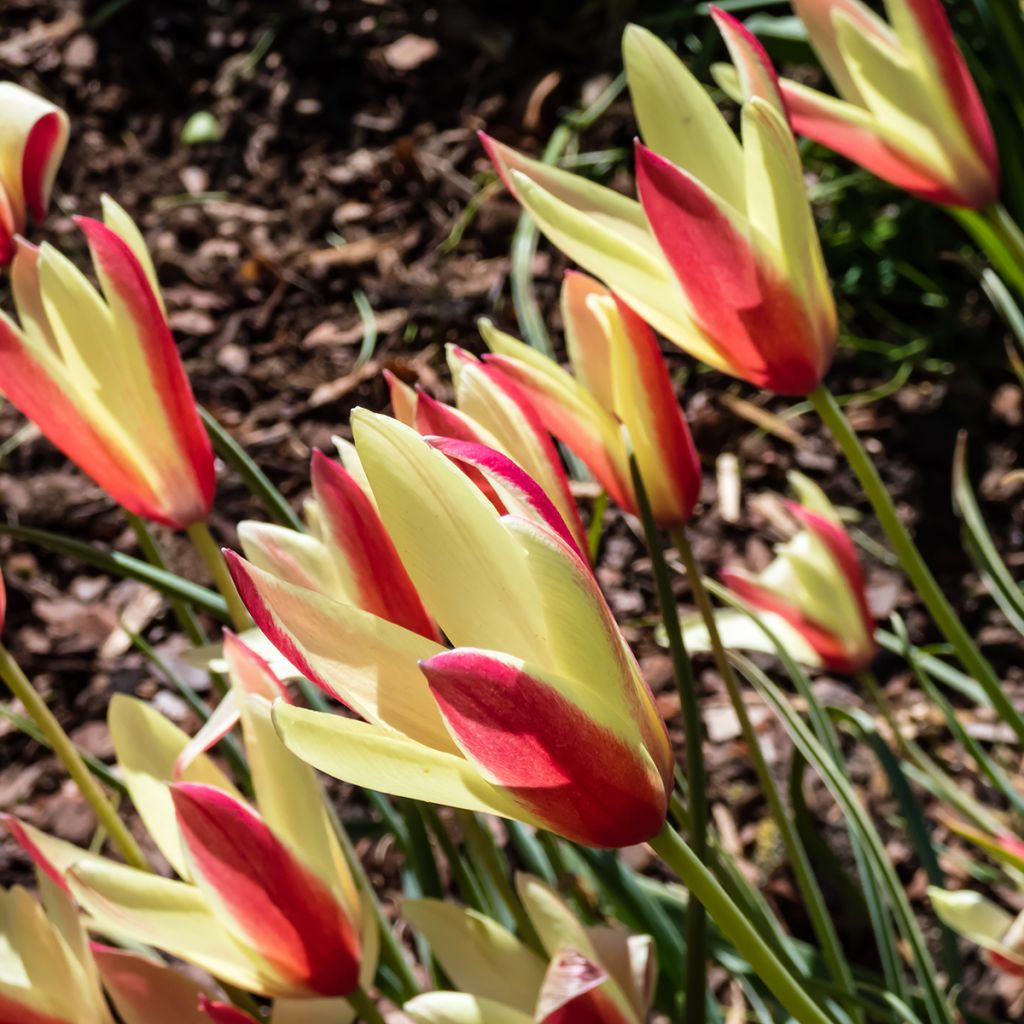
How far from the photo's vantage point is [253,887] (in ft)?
1.78

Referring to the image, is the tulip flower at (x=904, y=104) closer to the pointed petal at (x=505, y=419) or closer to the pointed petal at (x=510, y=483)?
the pointed petal at (x=505, y=419)

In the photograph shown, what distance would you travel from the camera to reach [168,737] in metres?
0.67

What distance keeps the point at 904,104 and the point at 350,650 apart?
54 centimetres

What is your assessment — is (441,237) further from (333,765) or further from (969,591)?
(333,765)

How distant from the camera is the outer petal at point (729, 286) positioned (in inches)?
22.6

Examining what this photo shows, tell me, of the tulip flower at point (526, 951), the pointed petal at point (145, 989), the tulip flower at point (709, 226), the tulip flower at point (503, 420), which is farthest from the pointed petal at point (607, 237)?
the pointed petal at point (145, 989)

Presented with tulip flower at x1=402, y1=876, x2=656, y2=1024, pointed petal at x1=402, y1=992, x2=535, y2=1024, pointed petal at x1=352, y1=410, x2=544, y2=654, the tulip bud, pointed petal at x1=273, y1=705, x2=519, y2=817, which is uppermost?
pointed petal at x1=352, y1=410, x2=544, y2=654

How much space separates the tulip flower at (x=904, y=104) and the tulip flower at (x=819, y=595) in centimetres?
26

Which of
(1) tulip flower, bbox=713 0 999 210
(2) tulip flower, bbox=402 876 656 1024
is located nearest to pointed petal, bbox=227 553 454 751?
(2) tulip flower, bbox=402 876 656 1024

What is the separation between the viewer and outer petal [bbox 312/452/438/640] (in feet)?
1.73

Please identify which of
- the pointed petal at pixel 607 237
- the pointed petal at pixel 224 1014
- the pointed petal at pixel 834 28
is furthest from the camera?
the pointed petal at pixel 834 28

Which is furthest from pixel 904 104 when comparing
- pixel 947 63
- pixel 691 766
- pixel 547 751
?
pixel 547 751

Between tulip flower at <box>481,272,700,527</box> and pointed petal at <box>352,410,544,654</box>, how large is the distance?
232mm

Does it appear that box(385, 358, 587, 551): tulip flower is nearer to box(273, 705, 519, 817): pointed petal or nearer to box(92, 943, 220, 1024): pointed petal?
box(273, 705, 519, 817): pointed petal
